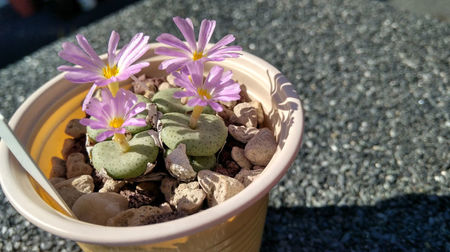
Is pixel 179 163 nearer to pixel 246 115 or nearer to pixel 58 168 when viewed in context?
pixel 246 115

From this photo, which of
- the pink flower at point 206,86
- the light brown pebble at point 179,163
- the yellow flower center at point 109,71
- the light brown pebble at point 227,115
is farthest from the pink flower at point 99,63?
the light brown pebble at point 227,115

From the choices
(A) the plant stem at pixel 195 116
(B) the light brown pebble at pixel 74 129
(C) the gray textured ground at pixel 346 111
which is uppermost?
(A) the plant stem at pixel 195 116

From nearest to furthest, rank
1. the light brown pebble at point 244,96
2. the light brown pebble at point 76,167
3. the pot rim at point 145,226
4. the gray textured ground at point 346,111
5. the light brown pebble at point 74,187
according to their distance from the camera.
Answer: the pot rim at point 145,226
the light brown pebble at point 74,187
the light brown pebble at point 76,167
the light brown pebble at point 244,96
the gray textured ground at point 346,111

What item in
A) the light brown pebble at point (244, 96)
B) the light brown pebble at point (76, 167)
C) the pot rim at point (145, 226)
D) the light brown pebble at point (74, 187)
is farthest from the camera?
the light brown pebble at point (244, 96)

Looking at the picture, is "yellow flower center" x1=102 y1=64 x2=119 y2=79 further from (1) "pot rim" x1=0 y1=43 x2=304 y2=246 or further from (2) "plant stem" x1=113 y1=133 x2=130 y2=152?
(1) "pot rim" x1=0 y1=43 x2=304 y2=246


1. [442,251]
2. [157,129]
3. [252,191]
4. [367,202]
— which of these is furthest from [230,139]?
[442,251]

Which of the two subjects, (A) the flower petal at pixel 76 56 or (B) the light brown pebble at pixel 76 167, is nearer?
(A) the flower petal at pixel 76 56

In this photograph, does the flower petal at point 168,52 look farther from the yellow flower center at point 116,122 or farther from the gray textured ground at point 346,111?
the gray textured ground at point 346,111

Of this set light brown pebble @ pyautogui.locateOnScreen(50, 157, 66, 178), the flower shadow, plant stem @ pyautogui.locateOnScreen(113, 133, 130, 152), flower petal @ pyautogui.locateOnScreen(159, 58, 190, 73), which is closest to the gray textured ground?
light brown pebble @ pyautogui.locateOnScreen(50, 157, 66, 178)
